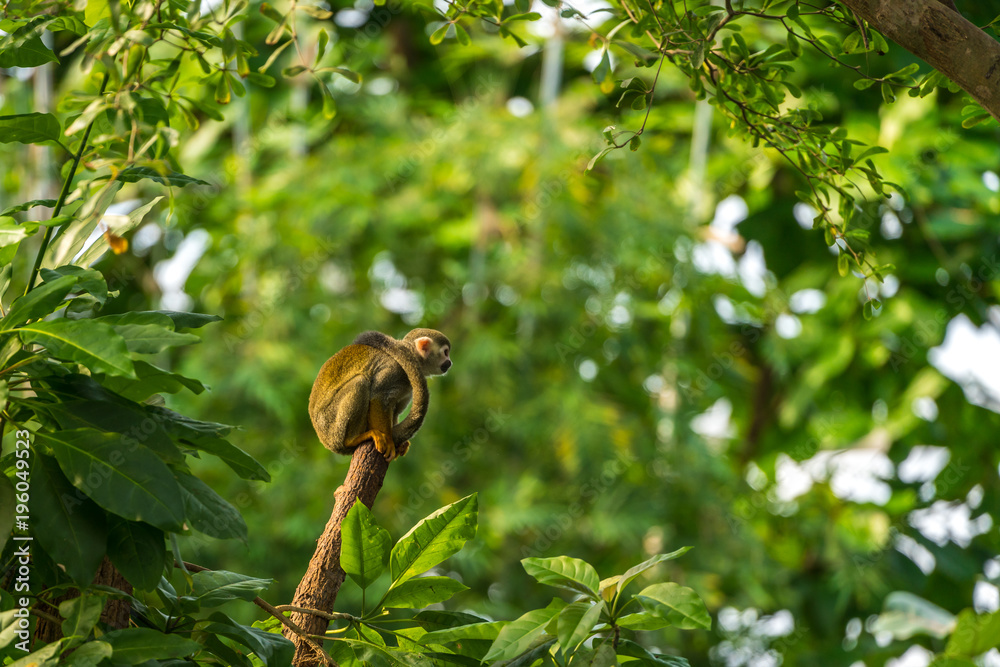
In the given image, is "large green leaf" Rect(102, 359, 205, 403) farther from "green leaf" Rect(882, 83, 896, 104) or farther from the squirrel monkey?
"green leaf" Rect(882, 83, 896, 104)

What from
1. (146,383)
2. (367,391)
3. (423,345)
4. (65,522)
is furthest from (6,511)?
(423,345)

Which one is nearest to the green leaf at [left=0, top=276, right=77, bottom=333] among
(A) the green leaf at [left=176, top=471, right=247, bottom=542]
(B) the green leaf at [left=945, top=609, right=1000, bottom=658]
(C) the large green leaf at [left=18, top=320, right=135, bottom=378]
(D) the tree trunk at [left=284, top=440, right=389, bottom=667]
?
(C) the large green leaf at [left=18, top=320, right=135, bottom=378]

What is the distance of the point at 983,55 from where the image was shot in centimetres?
88

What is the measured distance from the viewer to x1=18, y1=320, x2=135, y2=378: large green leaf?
0.82 metres

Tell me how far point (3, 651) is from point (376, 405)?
0.80 m

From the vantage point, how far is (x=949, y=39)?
89 centimetres

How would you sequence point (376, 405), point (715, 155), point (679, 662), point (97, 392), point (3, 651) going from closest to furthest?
point (3, 651), point (97, 392), point (679, 662), point (376, 405), point (715, 155)

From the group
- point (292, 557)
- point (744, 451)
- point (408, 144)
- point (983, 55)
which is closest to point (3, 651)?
point (983, 55)

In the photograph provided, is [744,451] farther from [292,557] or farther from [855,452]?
[292,557]

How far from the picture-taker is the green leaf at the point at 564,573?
106cm

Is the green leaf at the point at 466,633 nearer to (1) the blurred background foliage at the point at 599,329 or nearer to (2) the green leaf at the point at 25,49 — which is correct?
(2) the green leaf at the point at 25,49

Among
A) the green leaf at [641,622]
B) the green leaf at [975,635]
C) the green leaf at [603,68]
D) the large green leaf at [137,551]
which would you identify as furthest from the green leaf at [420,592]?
the green leaf at [975,635]

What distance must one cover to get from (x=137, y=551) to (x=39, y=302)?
0.28 metres

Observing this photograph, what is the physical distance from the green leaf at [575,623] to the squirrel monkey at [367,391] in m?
0.57
